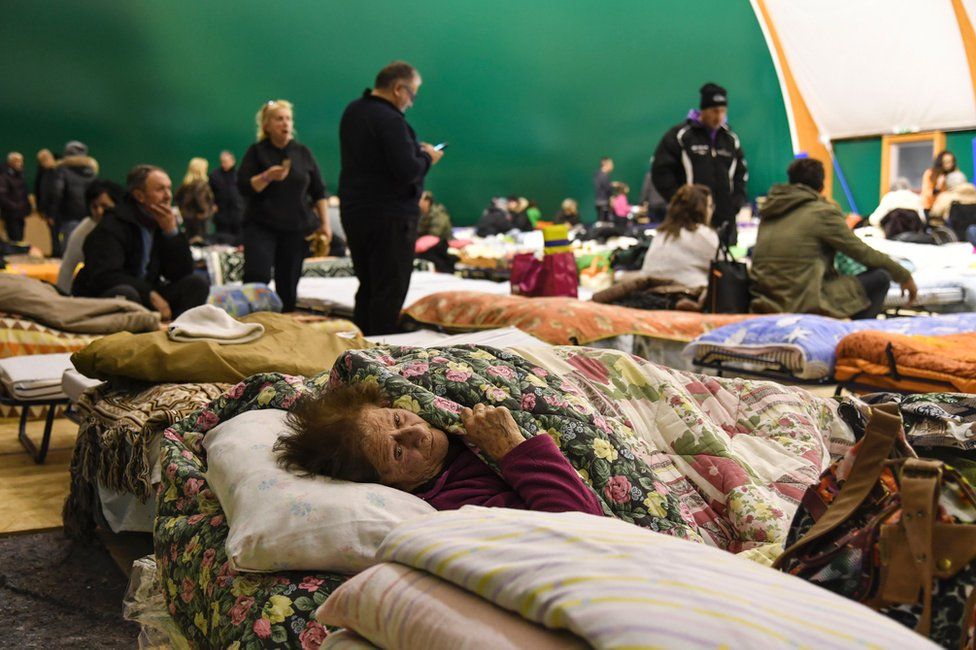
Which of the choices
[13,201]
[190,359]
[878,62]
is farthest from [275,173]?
[878,62]

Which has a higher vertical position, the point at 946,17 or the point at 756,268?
the point at 946,17

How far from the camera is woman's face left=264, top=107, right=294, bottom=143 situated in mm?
5818

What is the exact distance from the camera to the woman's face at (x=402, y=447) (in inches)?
73.6

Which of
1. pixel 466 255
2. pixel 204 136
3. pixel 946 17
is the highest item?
pixel 946 17

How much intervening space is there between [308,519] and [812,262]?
13.2 feet

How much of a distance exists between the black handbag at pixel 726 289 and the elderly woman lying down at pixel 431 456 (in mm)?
3565

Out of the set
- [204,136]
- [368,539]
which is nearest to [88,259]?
[368,539]

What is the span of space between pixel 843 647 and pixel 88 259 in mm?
4583

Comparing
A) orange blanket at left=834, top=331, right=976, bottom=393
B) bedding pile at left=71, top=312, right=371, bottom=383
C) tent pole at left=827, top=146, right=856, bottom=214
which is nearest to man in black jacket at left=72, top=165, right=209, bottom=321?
bedding pile at left=71, top=312, right=371, bottom=383

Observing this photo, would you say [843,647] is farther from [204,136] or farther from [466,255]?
[204,136]

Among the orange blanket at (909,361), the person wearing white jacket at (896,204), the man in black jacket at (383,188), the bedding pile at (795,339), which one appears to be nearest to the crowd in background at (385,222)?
the man in black jacket at (383,188)

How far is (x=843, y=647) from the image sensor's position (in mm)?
961

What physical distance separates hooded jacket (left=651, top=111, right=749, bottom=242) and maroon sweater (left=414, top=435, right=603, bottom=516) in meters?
4.88

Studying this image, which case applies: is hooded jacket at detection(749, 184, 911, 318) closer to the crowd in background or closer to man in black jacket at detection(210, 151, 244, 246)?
the crowd in background
